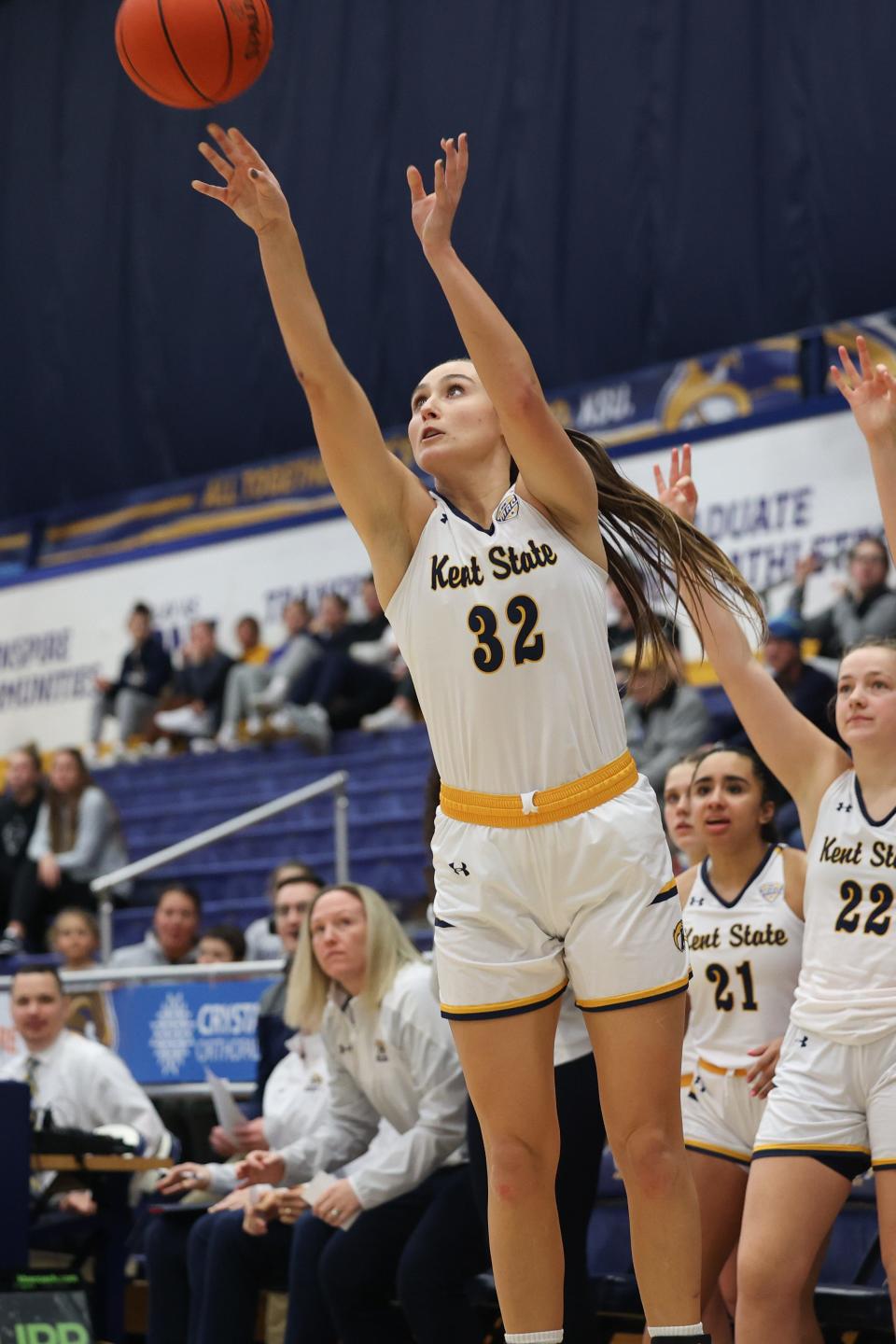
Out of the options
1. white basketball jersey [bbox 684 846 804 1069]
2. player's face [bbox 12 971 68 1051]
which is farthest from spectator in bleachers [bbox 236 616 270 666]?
white basketball jersey [bbox 684 846 804 1069]

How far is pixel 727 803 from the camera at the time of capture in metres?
4.91

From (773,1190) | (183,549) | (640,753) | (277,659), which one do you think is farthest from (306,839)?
(773,1190)

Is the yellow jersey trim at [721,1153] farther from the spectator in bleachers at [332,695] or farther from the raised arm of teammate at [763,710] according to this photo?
the spectator in bleachers at [332,695]

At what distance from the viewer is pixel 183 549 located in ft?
56.1

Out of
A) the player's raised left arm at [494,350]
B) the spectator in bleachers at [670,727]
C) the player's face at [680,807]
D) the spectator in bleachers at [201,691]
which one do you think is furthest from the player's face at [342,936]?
the spectator in bleachers at [201,691]

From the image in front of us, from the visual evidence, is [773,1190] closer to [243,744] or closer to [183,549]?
[243,744]

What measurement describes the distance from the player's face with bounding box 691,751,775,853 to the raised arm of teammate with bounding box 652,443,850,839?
295 mm

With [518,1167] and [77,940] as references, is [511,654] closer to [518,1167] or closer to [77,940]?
[518,1167]

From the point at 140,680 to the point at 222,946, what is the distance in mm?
7804

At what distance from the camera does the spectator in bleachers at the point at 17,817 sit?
39.8ft

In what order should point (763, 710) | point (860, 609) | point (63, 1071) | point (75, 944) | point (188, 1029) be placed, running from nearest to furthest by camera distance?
point (763, 710) < point (63, 1071) < point (188, 1029) < point (75, 944) < point (860, 609)

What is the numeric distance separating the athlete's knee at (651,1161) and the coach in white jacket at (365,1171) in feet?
6.53

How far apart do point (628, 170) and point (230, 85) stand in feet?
40.1

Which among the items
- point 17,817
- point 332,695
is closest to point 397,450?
point 332,695
